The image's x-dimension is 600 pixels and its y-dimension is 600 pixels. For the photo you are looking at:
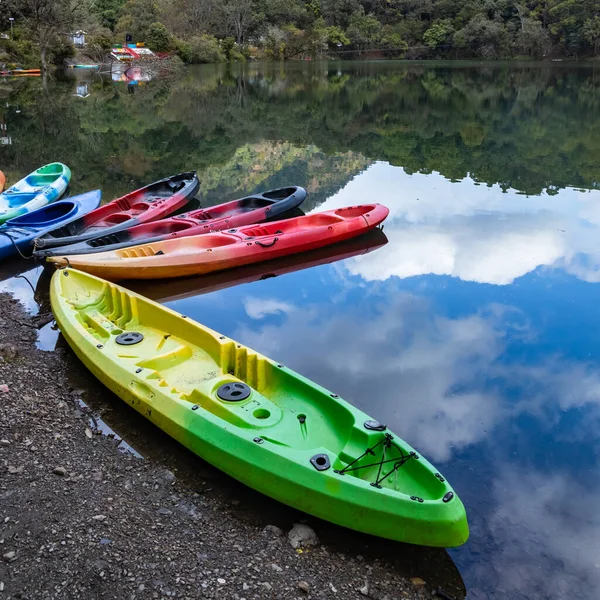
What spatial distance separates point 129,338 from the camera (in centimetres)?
670

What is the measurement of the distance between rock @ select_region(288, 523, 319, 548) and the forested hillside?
1964 inches

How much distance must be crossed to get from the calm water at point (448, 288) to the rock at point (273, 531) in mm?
1446

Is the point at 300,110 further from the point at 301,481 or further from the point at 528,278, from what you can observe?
the point at 301,481

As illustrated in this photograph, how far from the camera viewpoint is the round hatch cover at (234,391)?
5492 millimetres

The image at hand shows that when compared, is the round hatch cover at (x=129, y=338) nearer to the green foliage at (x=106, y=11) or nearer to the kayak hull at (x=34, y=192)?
the kayak hull at (x=34, y=192)

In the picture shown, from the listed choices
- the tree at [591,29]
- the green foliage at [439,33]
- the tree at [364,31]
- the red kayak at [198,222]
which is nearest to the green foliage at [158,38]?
the tree at [364,31]

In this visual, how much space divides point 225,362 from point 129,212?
660 cm

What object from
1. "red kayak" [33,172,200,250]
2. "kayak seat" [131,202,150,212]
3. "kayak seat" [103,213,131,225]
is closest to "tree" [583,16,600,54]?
"red kayak" [33,172,200,250]

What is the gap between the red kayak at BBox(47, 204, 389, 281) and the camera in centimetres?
900

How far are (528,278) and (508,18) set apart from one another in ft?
230

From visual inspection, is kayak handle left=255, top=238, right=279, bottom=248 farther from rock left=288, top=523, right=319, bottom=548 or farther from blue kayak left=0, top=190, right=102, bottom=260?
rock left=288, top=523, right=319, bottom=548

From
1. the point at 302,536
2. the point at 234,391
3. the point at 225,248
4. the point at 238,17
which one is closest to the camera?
the point at 302,536

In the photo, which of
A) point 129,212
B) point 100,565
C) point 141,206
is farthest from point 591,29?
point 100,565

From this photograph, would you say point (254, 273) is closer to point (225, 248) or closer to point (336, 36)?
point (225, 248)
